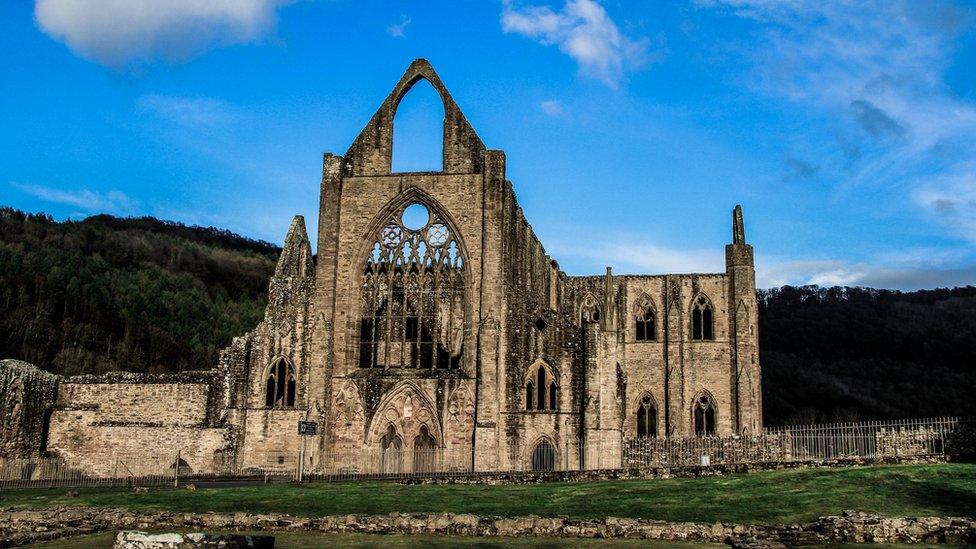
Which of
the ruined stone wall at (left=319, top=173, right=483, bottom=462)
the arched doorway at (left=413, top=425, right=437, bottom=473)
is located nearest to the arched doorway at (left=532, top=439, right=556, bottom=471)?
the ruined stone wall at (left=319, top=173, right=483, bottom=462)

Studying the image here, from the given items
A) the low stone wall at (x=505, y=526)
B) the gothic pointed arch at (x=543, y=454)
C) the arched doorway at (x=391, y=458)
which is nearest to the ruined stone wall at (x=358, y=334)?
the arched doorway at (x=391, y=458)

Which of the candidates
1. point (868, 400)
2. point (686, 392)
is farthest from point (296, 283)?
point (868, 400)

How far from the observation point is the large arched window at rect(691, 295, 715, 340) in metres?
49.4

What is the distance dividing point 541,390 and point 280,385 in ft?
31.4

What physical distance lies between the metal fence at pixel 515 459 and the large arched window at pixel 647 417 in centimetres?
1287

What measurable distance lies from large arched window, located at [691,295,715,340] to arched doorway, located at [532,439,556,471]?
17648mm

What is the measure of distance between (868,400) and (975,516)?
65.8 m

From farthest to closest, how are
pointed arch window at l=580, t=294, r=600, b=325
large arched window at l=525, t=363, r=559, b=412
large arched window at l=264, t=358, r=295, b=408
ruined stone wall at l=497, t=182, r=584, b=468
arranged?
pointed arch window at l=580, t=294, r=600, b=325 < large arched window at l=264, t=358, r=295, b=408 < large arched window at l=525, t=363, r=559, b=412 < ruined stone wall at l=497, t=182, r=584, b=468

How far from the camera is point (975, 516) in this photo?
56.8 ft

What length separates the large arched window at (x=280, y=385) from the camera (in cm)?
3553

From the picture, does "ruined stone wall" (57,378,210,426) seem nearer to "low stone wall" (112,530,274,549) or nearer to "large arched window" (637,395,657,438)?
"large arched window" (637,395,657,438)

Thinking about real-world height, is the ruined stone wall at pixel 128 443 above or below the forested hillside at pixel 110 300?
below

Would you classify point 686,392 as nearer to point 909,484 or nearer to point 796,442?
point 796,442

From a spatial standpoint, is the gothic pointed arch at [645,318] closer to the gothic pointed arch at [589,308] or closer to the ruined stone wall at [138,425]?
the gothic pointed arch at [589,308]
